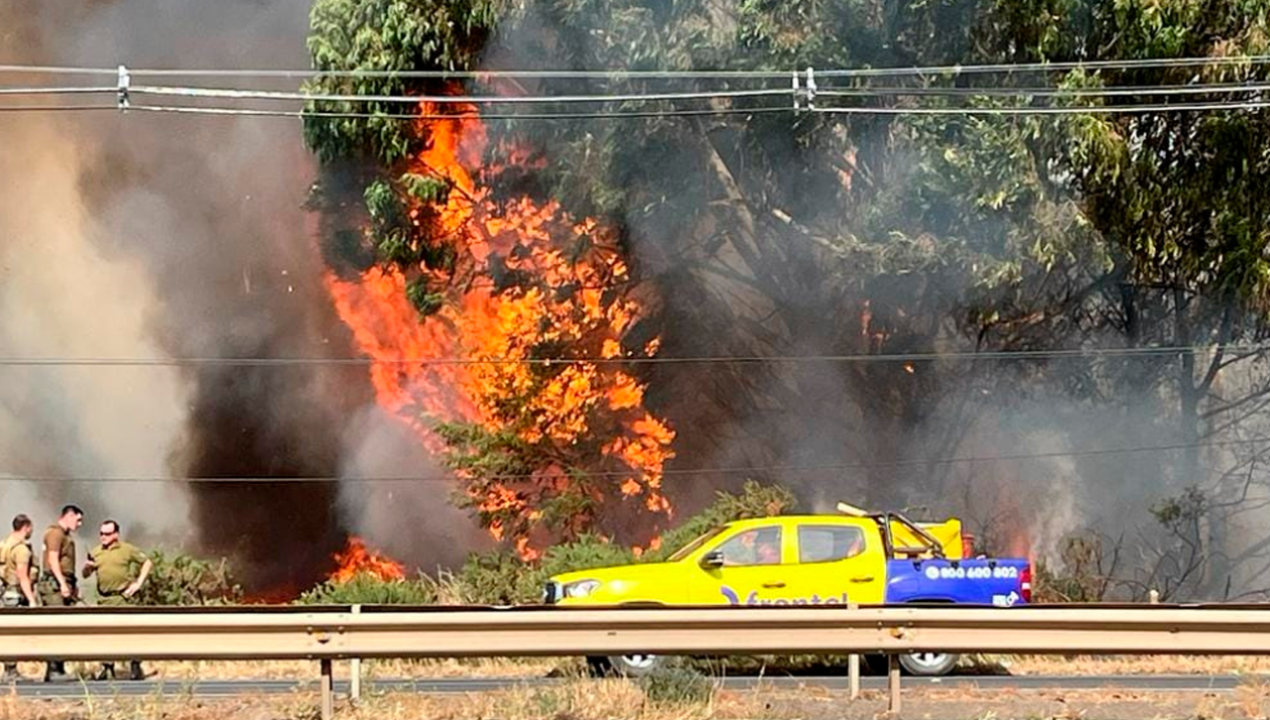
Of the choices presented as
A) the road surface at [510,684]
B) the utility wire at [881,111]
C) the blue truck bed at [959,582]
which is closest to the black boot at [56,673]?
the road surface at [510,684]

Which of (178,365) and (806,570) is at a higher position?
(178,365)

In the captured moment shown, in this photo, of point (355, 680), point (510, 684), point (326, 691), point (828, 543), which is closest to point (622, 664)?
point (510, 684)

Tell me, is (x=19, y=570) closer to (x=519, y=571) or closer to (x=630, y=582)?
(x=630, y=582)

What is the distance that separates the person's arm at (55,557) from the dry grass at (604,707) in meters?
4.94

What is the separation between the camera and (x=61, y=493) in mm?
29844

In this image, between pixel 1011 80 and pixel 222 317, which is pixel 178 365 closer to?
pixel 222 317

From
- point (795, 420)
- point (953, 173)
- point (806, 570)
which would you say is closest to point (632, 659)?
point (806, 570)

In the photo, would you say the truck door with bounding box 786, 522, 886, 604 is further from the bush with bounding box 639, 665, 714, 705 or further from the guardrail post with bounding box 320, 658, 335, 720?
the guardrail post with bounding box 320, 658, 335, 720

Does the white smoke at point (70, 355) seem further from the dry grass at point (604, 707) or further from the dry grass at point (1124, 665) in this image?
the dry grass at point (604, 707)

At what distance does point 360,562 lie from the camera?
2891 cm

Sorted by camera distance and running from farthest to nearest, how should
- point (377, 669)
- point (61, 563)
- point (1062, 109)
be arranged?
point (1062, 109) → point (61, 563) → point (377, 669)

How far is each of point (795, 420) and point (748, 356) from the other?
1.39m

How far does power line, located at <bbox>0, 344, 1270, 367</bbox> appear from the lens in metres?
26.0

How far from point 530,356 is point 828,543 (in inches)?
504
